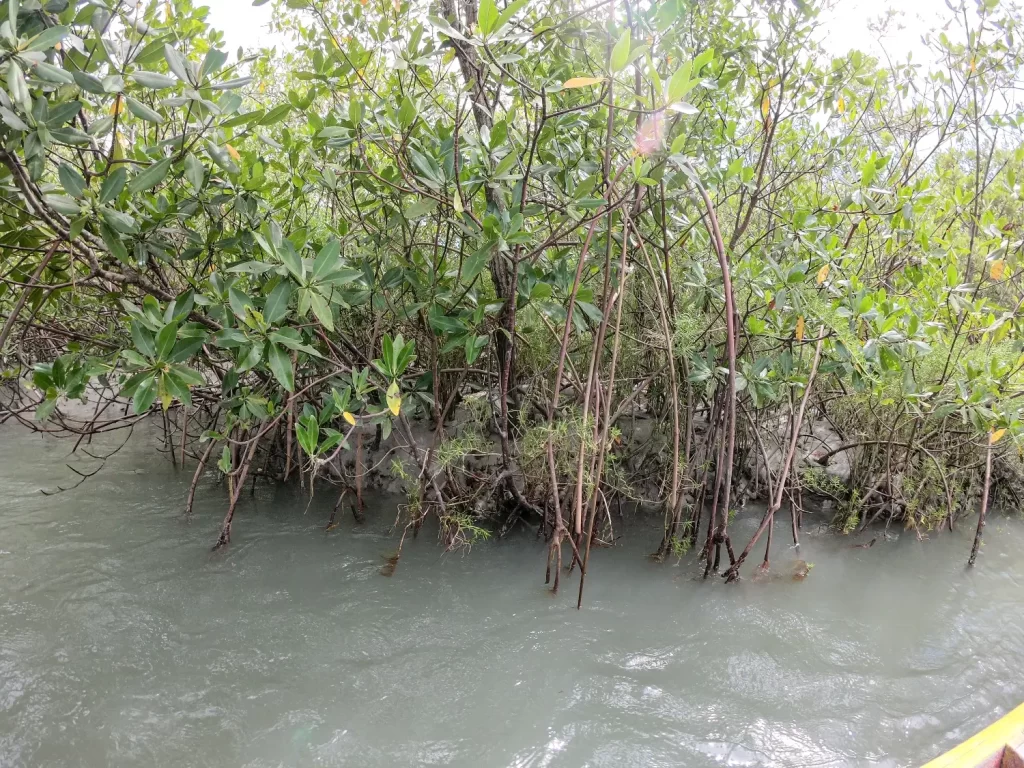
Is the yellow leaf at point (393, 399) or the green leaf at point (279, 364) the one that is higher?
the green leaf at point (279, 364)

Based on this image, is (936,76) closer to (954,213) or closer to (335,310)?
(954,213)

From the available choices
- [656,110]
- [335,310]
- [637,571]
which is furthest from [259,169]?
[637,571]

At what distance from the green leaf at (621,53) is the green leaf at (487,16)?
358 millimetres

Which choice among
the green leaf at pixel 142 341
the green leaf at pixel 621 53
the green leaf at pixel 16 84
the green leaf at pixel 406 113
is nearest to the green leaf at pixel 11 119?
the green leaf at pixel 16 84

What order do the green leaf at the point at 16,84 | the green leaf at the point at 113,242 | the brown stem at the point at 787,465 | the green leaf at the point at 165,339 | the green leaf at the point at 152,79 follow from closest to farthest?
the green leaf at the point at 16,84 < the green leaf at the point at 152,79 < the green leaf at the point at 165,339 < the green leaf at the point at 113,242 < the brown stem at the point at 787,465

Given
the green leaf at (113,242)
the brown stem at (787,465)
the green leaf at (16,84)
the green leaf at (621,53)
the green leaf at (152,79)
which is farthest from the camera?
the brown stem at (787,465)

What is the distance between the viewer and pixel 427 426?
3.96 metres

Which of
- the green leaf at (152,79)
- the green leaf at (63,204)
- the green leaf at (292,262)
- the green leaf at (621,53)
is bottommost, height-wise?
the green leaf at (292,262)

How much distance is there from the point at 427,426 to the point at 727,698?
225 centimetres

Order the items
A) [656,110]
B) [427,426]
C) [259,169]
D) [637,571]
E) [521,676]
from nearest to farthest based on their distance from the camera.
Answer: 1. [656,110]
2. [521,676]
3. [259,169]
4. [637,571]
5. [427,426]

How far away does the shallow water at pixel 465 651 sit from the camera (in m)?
→ 2.13

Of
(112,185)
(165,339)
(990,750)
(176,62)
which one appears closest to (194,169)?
(112,185)

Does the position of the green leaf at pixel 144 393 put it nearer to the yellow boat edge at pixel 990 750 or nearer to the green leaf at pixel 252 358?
the green leaf at pixel 252 358

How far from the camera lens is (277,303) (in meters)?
2.31
